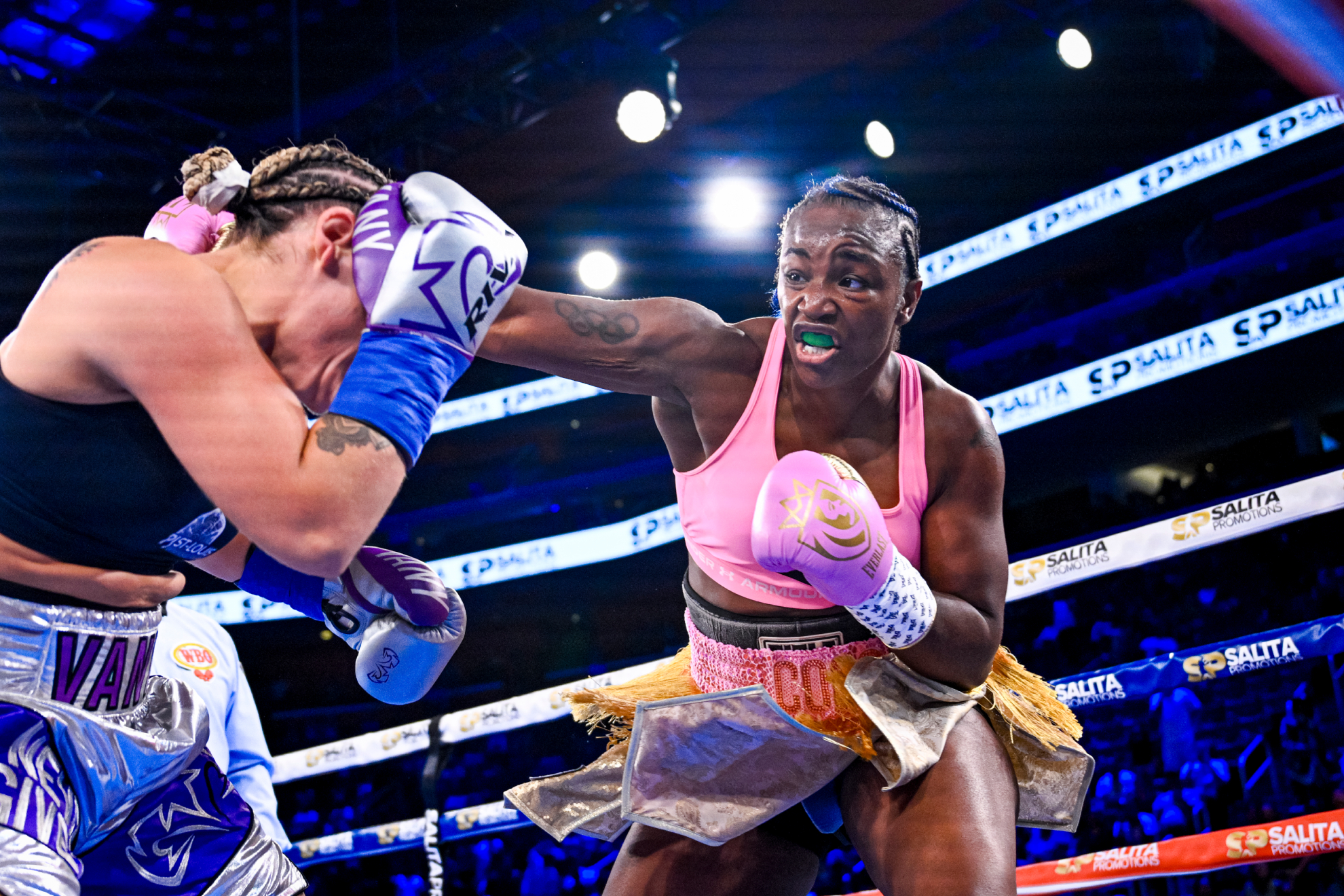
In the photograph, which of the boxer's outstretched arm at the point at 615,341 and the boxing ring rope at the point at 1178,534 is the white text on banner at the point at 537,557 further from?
the boxer's outstretched arm at the point at 615,341

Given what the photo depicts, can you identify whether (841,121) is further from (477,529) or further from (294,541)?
(294,541)

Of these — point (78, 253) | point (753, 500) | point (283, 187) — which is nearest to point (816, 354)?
point (753, 500)

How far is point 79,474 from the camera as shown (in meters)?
1.21

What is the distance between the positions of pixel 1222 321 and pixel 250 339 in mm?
4434

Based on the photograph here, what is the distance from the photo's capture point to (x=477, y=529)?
8.80 m

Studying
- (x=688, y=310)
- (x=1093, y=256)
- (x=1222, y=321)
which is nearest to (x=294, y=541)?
(x=688, y=310)

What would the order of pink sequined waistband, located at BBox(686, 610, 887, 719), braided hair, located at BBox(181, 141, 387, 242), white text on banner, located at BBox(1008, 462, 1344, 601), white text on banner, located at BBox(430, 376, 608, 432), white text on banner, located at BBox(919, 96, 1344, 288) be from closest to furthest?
1. braided hair, located at BBox(181, 141, 387, 242)
2. pink sequined waistband, located at BBox(686, 610, 887, 719)
3. white text on banner, located at BBox(1008, 462, 1344, 601)
4. white text on banner, located at BBox(919, 96, 1344, 288)
5. white text on banner, located at BBox(430, 376, 608, 432)

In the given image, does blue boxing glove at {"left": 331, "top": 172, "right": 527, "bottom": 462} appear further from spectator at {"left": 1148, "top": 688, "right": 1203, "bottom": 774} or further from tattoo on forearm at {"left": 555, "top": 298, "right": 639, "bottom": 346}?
spectator at {"left": 1148, "top": 688, "right": 1203, "bottom": 774}

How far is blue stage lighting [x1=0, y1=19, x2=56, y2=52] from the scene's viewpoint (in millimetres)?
6418

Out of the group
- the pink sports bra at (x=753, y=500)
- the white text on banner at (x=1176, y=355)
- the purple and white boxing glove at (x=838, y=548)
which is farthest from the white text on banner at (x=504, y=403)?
the purple and white boxing glove at (x=838, y=548)

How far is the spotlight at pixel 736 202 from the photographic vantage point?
7.47m

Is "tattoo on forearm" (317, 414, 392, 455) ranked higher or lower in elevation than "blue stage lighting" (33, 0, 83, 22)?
lower

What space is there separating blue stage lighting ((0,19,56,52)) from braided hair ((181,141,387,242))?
6.16m

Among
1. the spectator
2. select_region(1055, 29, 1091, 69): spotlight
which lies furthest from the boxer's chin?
select_region(1055, 29, 1091, 69): spotlight
